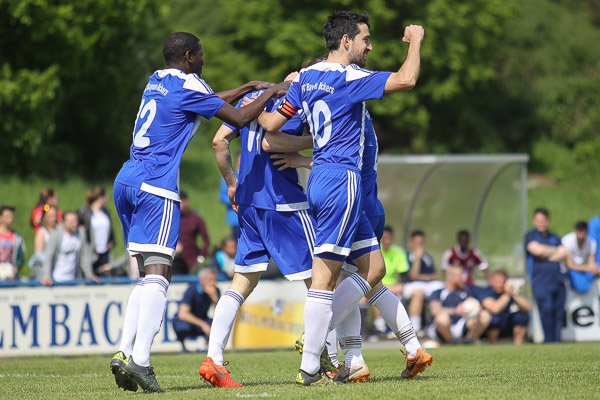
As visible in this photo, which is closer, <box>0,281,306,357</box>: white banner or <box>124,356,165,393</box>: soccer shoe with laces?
<box>124,356,165,393</box>: soccer shoe with laces

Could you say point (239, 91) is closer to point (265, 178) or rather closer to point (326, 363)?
point (265, 178)

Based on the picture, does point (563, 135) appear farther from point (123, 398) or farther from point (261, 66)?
point (123, 398)

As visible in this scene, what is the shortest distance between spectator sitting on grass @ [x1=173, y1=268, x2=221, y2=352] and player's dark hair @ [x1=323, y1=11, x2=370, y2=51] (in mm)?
7504

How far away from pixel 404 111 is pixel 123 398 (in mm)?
38080

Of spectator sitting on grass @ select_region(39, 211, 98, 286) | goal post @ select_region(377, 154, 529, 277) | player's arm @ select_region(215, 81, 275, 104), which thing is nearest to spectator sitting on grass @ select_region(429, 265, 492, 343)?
goal post @ select_region(377, 154, 529, 277)

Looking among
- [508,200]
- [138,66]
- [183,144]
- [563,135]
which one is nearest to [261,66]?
[138,66]

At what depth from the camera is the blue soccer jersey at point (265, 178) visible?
7391 millimetres

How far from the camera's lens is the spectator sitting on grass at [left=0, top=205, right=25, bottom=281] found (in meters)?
14.4

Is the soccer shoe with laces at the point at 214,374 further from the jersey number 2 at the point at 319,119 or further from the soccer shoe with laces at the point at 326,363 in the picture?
the jersey number 2 at the point at 319,119

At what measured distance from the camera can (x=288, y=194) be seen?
741cm

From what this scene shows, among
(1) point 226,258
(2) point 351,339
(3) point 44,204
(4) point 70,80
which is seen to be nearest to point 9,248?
(3) point 44,204

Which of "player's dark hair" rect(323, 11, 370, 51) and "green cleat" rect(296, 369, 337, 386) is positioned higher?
"player's dark hair" rect(323, 11, 370, 51)

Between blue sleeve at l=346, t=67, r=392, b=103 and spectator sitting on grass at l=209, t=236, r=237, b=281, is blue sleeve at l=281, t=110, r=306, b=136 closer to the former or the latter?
blue sleeve at l=346, t=67, r=392, b=103

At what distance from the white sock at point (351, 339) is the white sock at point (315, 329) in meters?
0.51
